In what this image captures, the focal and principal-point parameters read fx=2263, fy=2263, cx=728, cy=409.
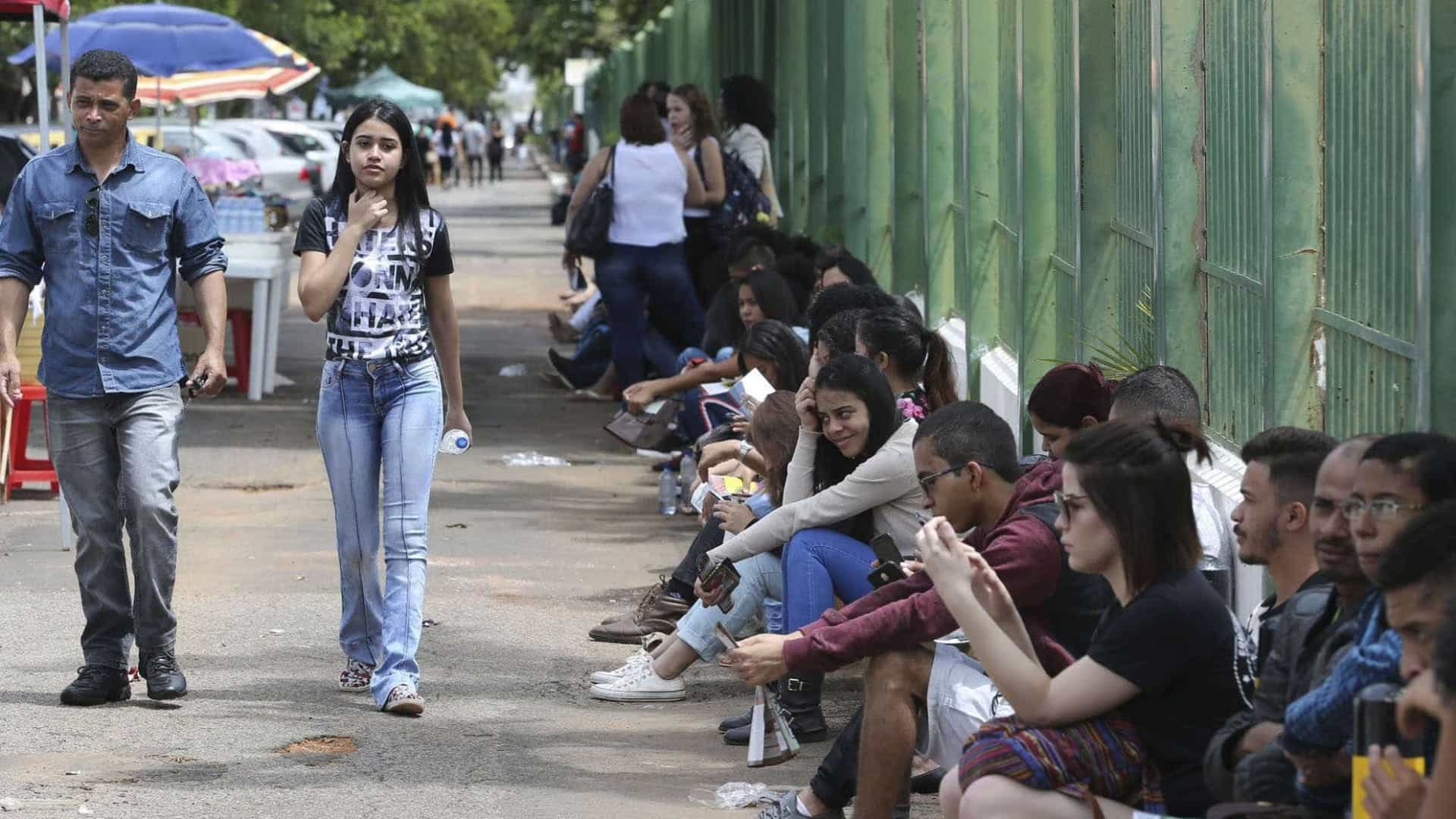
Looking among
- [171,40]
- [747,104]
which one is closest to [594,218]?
[747,104]

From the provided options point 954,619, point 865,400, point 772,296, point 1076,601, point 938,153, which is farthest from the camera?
point 938,153

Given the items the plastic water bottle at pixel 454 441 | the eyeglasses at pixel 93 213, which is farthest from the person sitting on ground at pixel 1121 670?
the eyeglasses at pixel 93 213

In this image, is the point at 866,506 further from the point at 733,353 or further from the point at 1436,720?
the point at 733,353

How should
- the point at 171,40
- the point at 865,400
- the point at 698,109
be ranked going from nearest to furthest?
the point at 865,400 → the point at 698,109 → the point at 171,40

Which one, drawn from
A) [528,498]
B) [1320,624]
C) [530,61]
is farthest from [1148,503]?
[530,61]

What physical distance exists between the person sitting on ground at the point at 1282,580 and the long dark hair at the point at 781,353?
4.00 meters

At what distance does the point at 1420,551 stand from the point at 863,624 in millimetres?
1998

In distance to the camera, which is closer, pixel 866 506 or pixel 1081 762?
pixel 1081 762

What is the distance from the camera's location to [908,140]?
1216 cm

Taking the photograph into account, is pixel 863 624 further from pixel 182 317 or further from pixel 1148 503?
pixel 182 317

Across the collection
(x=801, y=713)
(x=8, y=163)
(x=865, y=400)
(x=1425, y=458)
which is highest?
(x=8, y=163)

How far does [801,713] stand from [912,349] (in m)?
1.25

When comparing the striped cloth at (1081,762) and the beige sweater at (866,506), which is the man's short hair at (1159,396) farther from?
the striped cloth at (1081,762)

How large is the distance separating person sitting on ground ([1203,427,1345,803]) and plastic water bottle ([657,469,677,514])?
20.9ft
